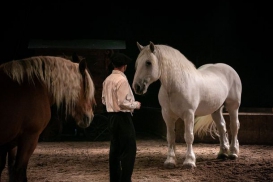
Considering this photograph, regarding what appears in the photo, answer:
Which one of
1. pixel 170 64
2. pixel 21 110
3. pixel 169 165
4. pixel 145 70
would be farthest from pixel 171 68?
pixel 21 110

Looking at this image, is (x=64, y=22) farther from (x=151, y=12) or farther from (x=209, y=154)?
(x=209, y=154)

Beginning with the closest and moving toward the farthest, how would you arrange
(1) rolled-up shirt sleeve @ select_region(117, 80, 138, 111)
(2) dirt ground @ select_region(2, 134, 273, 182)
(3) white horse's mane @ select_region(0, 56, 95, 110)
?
(3) white horse's mane @ select_region(0, 56, 95, 110), (1) rolled-up shirt sleeve @ select_region(117, 80, 138, 111), (2) dirt ground @ select_region(2, 134, 273, 182)

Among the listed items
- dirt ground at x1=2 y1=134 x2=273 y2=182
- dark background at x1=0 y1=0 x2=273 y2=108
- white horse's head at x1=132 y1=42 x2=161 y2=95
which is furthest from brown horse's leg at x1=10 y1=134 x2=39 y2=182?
dark background at x1=0 y1=0 x2=273 y2=108

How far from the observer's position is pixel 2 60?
12906mm

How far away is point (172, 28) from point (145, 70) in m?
8.50

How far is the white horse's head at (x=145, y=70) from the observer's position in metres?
5.63

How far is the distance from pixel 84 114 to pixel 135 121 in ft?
31.2

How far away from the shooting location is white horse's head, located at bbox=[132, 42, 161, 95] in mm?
5633

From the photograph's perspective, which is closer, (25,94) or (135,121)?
(25,94)

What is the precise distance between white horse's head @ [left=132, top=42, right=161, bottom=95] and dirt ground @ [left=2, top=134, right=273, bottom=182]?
1.25 metres

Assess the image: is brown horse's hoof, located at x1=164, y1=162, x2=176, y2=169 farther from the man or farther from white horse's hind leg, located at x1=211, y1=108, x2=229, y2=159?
the man

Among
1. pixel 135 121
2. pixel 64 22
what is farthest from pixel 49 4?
pixel 135 121

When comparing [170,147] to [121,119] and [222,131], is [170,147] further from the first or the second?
[121,119]

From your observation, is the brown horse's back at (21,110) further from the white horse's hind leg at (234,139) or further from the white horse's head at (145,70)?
the white horse's hind leg at (234,139)
